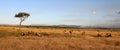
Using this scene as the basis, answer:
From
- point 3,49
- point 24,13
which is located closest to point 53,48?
point 3,49

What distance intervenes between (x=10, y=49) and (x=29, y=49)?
59.3 inches

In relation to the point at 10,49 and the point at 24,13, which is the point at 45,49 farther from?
the point at 24,13

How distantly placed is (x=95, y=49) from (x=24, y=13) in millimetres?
62418

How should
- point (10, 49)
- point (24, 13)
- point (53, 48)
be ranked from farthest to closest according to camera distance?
1. point (24, 13)
2. point (53, 48)
3. point (10, 49)

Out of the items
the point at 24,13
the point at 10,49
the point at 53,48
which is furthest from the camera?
the point at 24,13

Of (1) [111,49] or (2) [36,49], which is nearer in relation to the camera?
(2) [36,49]

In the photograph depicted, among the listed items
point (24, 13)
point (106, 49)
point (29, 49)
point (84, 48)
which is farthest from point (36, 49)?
point (24, 13)

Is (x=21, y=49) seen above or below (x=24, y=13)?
below

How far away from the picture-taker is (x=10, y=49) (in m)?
18.8

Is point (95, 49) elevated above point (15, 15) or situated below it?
below

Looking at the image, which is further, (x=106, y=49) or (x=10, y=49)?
(x=106, y=49)

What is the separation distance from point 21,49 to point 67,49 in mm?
3671

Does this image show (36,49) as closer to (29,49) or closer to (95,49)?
(29,49)

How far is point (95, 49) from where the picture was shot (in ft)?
67.8
